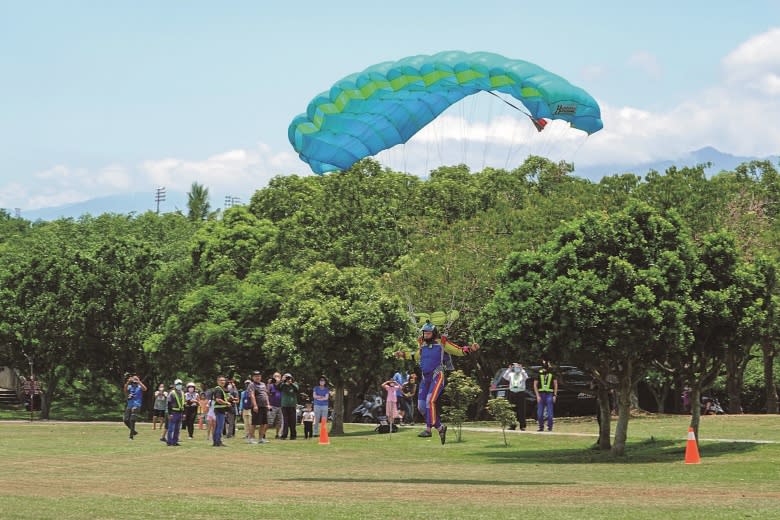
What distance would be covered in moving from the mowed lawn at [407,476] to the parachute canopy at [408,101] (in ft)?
29.5

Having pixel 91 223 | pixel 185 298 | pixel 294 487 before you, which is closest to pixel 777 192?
pixel 185 298

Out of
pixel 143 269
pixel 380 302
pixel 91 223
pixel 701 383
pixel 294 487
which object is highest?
pixel 91 223

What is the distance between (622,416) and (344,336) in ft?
43.5

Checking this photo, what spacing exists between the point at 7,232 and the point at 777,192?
5786 centimetres

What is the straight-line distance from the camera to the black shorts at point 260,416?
106ft

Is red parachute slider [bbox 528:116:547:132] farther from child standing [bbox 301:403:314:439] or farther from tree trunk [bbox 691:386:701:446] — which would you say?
tree trunk [bbox 691:386:701:446]

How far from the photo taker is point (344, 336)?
37500mm

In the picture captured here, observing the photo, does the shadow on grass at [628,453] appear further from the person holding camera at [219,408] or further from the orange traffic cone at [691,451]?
the person holding camera at [219,408]

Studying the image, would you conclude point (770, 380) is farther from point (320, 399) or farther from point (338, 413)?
point (320, 399)

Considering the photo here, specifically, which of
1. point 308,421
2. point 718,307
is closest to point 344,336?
point 308,421

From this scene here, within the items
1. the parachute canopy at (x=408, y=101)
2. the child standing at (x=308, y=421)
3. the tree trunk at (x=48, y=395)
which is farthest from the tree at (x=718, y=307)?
the tree trunk at (x=48, y=395)

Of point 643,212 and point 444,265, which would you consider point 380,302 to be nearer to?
point 444,265

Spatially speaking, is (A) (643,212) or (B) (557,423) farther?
(B) (557,423)

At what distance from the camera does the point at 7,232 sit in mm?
88375
